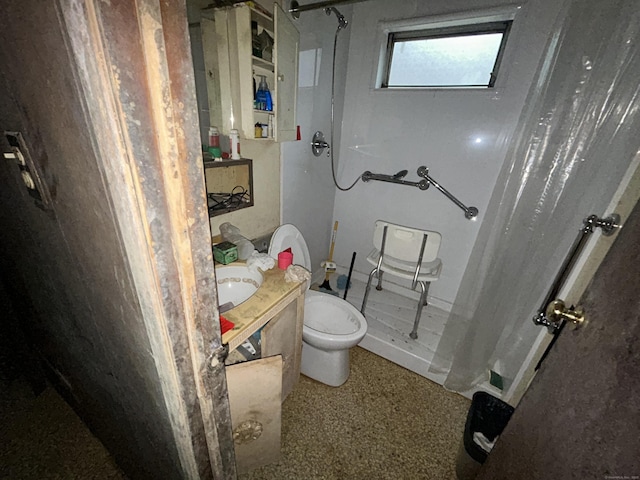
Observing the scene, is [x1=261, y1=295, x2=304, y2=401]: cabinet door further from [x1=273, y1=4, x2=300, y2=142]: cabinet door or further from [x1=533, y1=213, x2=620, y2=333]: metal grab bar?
[x1=533, y1=213, x2=620, y2=333]: metal grab bar

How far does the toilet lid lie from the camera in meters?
1.37

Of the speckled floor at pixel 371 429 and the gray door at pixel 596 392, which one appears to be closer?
the gray door at pixel 596 392

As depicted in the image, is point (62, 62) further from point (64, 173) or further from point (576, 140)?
point (576, 140)

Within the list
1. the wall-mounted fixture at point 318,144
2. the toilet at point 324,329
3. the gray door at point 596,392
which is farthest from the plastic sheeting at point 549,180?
the wall-mounted fixture at point 318,144

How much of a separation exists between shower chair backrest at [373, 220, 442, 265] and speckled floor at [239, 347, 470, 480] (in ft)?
2.45

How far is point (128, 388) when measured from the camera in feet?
2.16

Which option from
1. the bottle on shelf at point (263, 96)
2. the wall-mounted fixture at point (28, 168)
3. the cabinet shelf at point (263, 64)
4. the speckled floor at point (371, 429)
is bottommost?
the speckled floor at point (371, 429)

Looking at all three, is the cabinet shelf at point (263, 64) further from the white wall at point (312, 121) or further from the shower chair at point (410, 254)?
the shower chair at point (410, 254)

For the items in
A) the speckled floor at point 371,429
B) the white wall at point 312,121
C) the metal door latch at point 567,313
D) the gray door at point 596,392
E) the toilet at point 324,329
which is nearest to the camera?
the gray door at point 596,392

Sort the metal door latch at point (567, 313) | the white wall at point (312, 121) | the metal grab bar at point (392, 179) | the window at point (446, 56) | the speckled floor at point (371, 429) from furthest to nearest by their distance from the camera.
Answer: the metal grab bar at point (392, 179), the window at point (446, 56), the white wall at point (312, 121), the speckled floor at point (371, 429), the metal door latch at point (567, 313)

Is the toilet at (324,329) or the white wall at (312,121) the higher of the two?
the white wall at (312,121)

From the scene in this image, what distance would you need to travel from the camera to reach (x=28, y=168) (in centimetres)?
51

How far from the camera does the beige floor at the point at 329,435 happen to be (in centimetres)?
106

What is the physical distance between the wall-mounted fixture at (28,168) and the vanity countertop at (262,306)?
1.84ft
